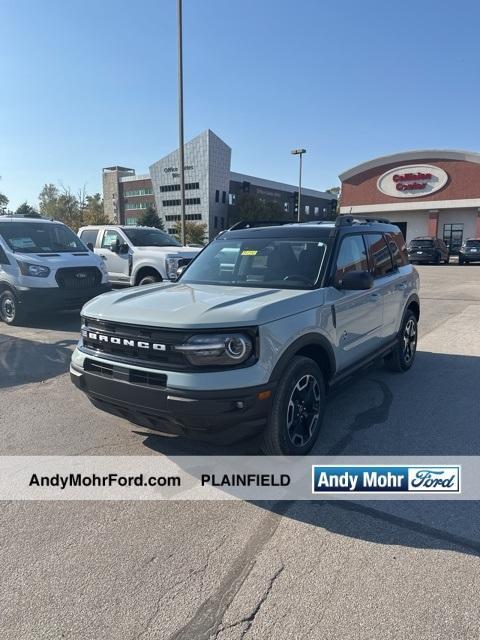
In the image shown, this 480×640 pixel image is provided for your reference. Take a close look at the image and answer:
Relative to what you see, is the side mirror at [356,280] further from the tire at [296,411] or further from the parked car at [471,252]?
the parked car at [471,252]

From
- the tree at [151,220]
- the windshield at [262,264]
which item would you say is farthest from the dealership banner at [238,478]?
the tree at [151,220]

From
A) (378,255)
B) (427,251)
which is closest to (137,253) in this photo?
(378,255)

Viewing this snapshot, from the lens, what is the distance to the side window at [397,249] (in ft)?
19.3

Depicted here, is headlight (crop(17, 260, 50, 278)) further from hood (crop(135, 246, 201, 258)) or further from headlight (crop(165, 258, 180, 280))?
hood (crop(135, 246, 201, 258))

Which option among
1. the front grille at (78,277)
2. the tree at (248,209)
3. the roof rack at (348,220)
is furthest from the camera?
the tree at (248,209)

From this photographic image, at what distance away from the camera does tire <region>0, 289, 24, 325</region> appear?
29.0ft

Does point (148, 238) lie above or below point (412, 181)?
below

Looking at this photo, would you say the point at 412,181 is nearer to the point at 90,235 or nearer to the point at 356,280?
the point at 90,235

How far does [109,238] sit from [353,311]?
935 centimetres

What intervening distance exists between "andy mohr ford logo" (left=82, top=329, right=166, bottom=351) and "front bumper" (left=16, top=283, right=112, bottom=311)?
5395mm

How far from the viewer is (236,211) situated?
67.8 metres

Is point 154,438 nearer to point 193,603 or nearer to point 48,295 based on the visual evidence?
point 193,603

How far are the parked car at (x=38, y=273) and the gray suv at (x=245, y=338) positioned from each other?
4.81 metres

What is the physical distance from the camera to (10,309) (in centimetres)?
903
